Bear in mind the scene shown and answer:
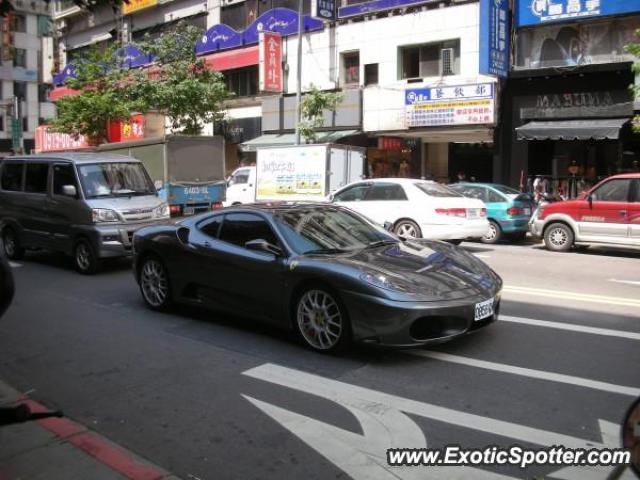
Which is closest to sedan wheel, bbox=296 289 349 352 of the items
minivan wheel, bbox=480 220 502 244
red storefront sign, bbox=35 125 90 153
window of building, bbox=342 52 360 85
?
minivan wheel, bbox=480 220 502 244

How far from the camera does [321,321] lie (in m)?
5.88

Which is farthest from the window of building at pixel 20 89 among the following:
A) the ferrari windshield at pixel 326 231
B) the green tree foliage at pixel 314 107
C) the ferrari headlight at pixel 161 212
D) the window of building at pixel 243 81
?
the ferrari windshield at pixel 326 231

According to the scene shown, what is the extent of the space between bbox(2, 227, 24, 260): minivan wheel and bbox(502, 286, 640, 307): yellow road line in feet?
29.6

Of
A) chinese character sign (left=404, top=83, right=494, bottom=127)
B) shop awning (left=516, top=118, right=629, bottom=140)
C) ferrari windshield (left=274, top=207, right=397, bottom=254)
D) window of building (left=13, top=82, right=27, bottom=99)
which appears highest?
window of building (left=13, top=82, right=27, bottom=99)

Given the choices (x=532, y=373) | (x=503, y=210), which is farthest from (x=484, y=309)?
(x=503, y=210)

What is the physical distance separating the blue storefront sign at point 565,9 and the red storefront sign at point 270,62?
1042cm

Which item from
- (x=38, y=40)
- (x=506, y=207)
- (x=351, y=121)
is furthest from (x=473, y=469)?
(x=38, y=40)

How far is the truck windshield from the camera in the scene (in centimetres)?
1103

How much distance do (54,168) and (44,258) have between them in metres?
2.24

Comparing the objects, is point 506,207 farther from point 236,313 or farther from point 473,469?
point 473,469

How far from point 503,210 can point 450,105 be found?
7.62 m

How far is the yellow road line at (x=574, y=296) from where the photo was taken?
26.1ft

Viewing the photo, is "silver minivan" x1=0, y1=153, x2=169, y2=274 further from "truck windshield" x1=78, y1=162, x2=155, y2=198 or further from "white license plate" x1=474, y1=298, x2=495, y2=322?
"white license plate" x1=474, y1=298, x2=495, y2=322

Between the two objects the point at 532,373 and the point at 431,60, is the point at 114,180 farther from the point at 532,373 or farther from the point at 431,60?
the point at 431,60
